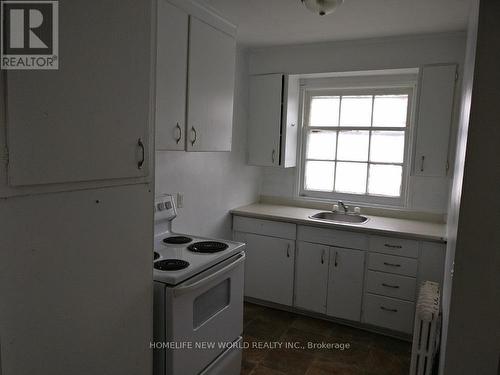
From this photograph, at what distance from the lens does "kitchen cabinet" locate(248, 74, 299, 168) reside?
3.50m

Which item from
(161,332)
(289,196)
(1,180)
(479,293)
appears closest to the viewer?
(1,180)

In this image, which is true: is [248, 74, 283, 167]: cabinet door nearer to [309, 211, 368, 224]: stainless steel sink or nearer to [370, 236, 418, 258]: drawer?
[309, 211, 368, 224]: stainless steel sink

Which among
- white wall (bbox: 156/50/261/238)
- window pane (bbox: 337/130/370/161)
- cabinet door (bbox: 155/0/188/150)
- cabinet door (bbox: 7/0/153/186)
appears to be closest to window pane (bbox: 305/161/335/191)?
window pane (bbox: 337/130/370/161)

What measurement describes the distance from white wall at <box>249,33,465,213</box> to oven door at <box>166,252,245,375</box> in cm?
190

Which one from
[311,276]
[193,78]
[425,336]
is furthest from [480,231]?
[311,276]

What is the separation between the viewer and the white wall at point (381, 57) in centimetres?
298

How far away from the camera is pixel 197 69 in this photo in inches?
89.7

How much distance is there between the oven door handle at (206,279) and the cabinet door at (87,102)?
61 centimetres

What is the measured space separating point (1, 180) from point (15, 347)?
493 millimetres

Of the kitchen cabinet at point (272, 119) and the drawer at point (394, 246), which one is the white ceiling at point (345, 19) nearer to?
the kitchen cabinet at point (272, 119)

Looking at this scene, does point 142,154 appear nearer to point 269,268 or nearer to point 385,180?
point 269,268

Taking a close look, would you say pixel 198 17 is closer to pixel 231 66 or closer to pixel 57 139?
pixel 231 66

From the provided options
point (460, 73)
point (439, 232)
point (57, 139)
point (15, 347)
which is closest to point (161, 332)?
point (15, 347)

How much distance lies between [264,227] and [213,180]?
0.63 m
